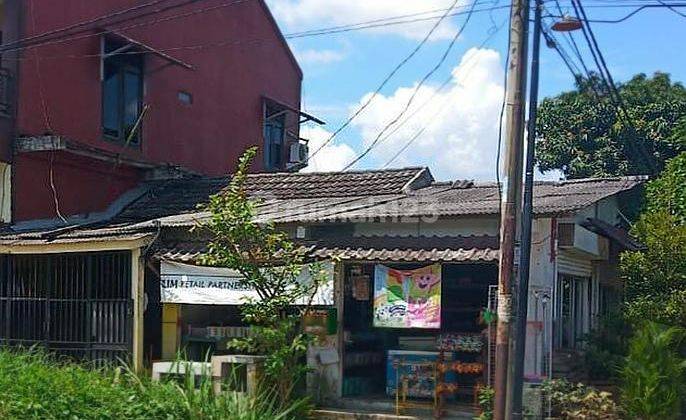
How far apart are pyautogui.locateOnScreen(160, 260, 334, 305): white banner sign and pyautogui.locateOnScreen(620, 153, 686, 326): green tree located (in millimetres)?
4842

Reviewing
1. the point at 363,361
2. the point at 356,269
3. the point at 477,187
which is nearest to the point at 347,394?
the point at 363,361

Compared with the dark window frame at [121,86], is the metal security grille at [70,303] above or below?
below

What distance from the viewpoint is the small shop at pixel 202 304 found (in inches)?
525

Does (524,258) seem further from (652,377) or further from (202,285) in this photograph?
(202,285)

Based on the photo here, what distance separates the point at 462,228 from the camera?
41.7 ft

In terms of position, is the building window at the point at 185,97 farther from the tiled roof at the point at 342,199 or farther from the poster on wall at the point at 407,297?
the poster on wall at the point at 407,297

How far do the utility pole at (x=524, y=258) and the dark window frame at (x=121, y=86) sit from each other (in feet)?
32.7

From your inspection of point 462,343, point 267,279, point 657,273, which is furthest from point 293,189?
point 657,273

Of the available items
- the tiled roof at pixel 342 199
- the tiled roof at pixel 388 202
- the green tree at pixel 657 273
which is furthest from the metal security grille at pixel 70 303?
the green tree at pixel 657 273

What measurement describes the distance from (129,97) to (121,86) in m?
0.33

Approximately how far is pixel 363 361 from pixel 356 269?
1474 mm

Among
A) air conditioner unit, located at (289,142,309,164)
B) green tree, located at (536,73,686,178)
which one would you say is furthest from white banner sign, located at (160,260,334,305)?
green tree, located at (536,73,686,178)

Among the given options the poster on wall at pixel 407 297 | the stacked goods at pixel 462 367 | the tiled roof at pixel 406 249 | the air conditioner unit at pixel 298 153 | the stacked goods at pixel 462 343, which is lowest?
the stacked goods at pixel 462 367

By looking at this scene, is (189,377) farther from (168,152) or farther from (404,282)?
(168,152)
